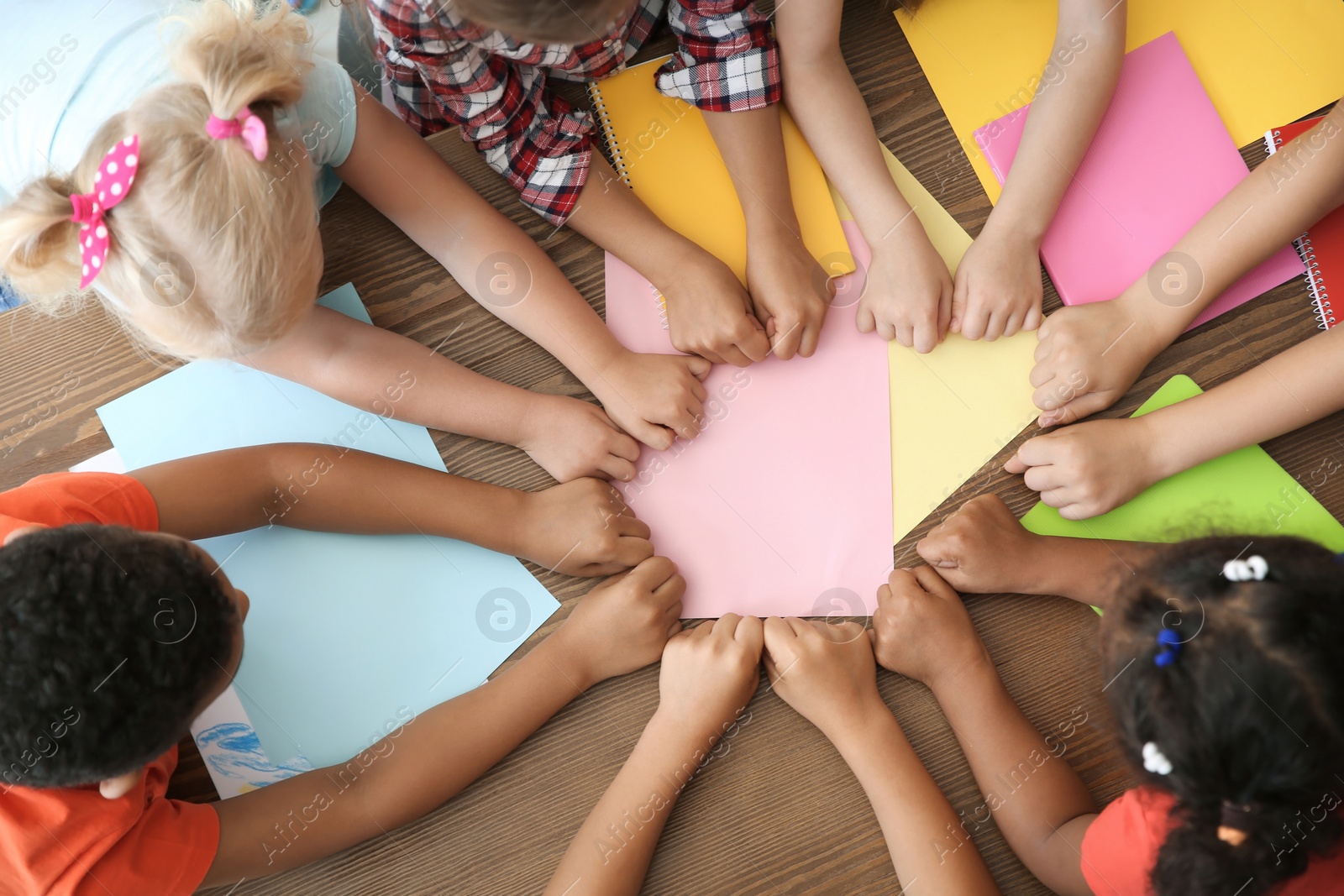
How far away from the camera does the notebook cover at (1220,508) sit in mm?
733

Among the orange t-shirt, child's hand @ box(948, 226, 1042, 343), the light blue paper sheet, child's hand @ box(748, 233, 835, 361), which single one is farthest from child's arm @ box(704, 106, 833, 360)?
the orange t-shirt

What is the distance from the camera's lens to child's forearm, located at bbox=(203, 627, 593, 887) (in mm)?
691

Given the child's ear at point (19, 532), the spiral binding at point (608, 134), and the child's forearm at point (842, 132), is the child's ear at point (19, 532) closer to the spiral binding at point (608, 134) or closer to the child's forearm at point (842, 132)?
the spiral binding at point (608, 134)

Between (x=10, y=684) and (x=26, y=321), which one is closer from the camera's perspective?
(x=10, y=684)

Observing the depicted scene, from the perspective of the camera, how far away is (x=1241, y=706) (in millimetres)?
502

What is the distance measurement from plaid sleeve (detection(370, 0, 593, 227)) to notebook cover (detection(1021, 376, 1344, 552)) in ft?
1.77

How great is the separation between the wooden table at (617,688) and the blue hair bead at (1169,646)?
0.21 m

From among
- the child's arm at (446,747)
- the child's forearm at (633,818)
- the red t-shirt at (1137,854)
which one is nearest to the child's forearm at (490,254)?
the child's arm at (446,747)

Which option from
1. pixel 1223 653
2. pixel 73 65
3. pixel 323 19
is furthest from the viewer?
pixel 323 19

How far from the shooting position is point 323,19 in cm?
84

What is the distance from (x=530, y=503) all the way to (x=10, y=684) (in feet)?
1.26

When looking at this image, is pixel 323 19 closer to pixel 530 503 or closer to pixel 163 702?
pixel 530 503

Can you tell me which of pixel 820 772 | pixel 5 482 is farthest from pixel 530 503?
pixel 5 482

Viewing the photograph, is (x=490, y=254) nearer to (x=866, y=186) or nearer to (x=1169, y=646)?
(x=866, y=186)
